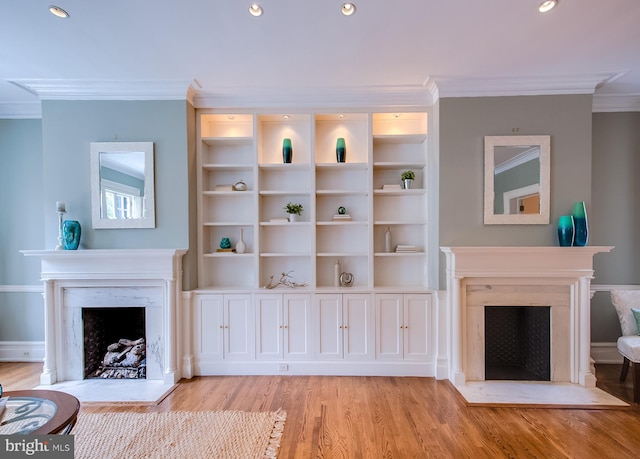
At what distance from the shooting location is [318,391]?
292 cm

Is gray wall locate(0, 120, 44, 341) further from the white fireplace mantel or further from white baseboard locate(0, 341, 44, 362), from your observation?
the white fireplace mantel

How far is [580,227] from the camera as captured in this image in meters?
2.94

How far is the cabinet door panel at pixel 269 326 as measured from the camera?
3.30 metres

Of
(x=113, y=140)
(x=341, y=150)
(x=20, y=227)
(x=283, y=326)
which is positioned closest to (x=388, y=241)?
(x=341, y=150)

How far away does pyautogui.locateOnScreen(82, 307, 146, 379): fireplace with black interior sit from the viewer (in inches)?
125

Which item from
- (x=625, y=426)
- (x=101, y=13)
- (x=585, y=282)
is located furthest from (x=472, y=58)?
(x=625, y=426)

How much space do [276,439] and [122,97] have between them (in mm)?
3486

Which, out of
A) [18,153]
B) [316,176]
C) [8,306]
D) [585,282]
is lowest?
[8,306]

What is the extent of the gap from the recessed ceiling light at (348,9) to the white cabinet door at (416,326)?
256cm

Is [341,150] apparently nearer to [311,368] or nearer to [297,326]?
[297,326]

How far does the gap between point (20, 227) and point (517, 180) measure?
18.4ft

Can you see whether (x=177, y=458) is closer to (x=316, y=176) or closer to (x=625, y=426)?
(x=316, y=176)

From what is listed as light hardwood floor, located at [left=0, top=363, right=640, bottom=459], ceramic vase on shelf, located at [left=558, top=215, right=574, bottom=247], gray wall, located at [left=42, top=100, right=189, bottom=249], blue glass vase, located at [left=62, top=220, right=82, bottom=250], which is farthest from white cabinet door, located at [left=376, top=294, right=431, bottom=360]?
blue glass vase, located at [left=62, top=220, right=82, bottom=250]

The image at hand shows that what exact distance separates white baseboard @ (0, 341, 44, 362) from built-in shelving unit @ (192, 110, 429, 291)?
2.20 m
